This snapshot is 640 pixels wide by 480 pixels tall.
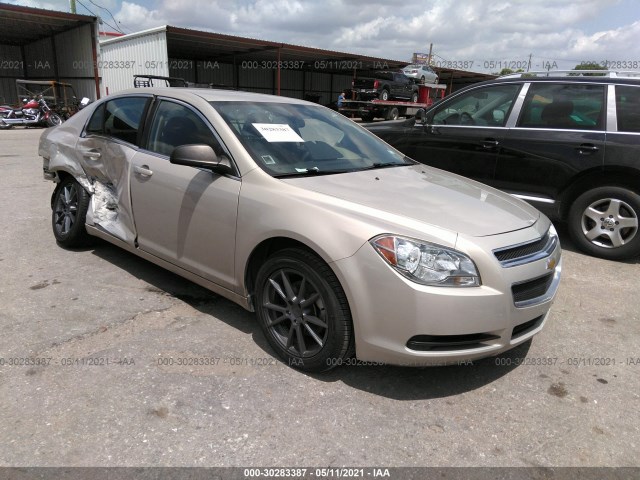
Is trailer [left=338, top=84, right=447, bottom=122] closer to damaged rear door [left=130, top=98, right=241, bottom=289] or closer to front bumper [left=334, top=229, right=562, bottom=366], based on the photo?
damaged rear door [left=130, top=98, right=241, bottom=289]

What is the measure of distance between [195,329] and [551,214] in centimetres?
405

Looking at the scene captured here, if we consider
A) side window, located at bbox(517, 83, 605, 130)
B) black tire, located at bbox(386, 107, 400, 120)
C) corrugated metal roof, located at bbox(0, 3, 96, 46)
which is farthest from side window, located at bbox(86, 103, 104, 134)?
black tire, located at bbox(386, 107, 400, 120)

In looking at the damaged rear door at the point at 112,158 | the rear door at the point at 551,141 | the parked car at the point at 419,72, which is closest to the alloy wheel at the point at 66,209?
the damaged rear door at the point at 112,158

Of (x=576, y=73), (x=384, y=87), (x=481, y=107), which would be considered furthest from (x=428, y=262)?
(x=384, y=87)

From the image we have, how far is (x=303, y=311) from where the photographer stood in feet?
9.34

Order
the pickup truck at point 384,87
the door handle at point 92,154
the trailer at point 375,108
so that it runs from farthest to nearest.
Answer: the pickup truck at point 384,87
the trailer at point 375,108
the door handle at point 92,154

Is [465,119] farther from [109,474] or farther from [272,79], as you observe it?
[272,79]

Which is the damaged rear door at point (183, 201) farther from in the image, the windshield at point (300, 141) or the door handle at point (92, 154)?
the door handle at point (92, 154)

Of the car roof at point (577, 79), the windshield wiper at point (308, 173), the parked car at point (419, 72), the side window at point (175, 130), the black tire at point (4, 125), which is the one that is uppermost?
the parked car at point (419, 72)

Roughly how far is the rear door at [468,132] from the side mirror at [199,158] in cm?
366

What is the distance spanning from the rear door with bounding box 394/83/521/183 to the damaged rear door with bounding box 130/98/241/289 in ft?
11.7

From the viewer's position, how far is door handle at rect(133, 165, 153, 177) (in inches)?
146

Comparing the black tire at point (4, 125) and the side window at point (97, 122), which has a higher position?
the side window at point (97, 122)

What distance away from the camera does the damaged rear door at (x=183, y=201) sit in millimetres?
3189
